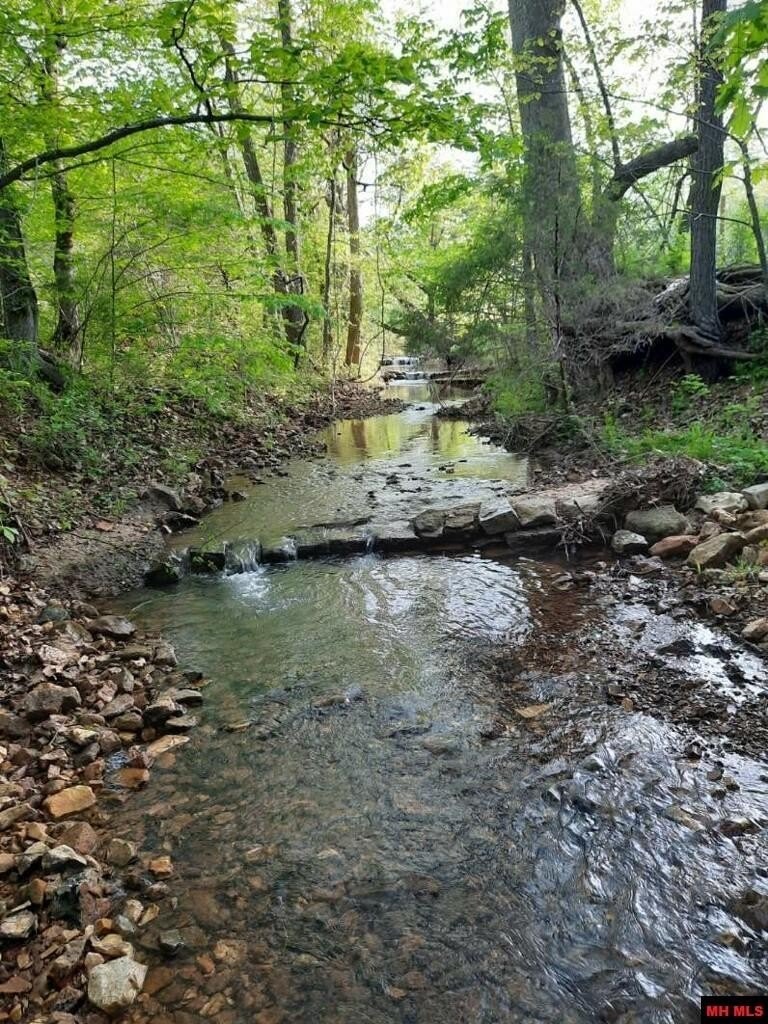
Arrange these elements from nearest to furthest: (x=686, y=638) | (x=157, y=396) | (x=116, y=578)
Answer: (x=686, y=638)
(x=116, y=578)
(x=157, y=396)

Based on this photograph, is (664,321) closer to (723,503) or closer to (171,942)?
(723,503)

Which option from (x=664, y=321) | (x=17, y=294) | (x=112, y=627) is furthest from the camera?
(x=664, y=321)

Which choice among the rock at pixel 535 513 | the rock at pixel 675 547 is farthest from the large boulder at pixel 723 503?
the rock at pixel 535 513

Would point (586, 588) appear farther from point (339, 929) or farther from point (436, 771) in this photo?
point (339, 929)

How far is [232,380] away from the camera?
1179 cm

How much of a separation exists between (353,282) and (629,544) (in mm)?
18828

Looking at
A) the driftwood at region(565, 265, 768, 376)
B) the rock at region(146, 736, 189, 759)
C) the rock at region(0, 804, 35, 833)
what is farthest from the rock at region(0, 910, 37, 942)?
the driftwood at region(565, 265, 768, 376)

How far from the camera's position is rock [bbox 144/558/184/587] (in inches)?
243

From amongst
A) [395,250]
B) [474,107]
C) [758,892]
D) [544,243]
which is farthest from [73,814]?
[395,250]

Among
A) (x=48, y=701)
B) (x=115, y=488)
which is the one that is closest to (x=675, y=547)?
(x=48, y=701)

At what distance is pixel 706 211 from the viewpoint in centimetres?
867

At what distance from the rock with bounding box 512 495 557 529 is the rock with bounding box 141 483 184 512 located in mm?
4404

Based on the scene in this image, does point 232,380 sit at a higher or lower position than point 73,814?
higher

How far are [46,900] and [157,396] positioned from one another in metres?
8.64
